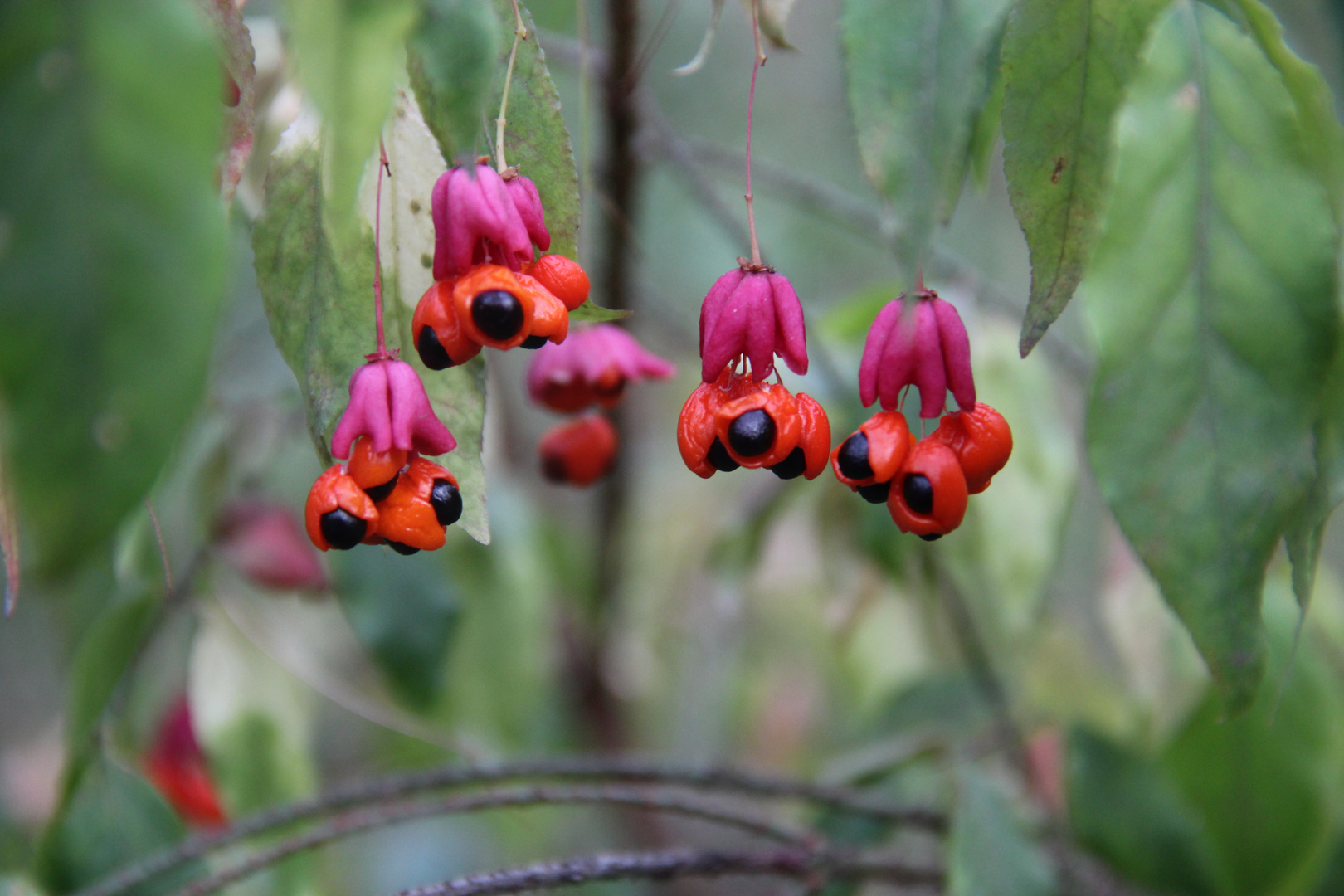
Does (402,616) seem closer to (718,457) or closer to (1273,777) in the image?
(718,457)

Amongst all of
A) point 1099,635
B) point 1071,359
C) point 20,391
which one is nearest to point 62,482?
point 20,391

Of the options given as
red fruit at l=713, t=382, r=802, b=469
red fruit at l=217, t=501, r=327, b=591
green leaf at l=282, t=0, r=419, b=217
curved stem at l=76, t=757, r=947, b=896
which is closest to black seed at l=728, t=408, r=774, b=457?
red fruit at l=713, t=382, r=802, b=469

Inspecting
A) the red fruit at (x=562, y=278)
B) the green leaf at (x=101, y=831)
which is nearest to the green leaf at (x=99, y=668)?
the green leaf at (x=101, y=831)

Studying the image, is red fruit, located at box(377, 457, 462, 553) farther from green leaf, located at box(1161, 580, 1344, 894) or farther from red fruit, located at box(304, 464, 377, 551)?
green leaf, located at box(1161, 580, 1344, 894)

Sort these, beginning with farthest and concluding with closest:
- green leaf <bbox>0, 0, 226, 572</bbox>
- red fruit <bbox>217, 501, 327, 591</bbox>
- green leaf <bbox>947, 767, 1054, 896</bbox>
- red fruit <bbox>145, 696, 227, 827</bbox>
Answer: red fruit <bbox>145, 696, 227, 827</bbox> → red fruit <bbox>217, 501, 327, 591</bbox> → green leaf <bbox>947, 767, 1054, 896</bbox> → green leaf <bbox>0, 0, 226, 572</bbox>

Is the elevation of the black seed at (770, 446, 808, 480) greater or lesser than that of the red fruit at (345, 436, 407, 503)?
greater

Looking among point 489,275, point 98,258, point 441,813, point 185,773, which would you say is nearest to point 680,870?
point 441,813
